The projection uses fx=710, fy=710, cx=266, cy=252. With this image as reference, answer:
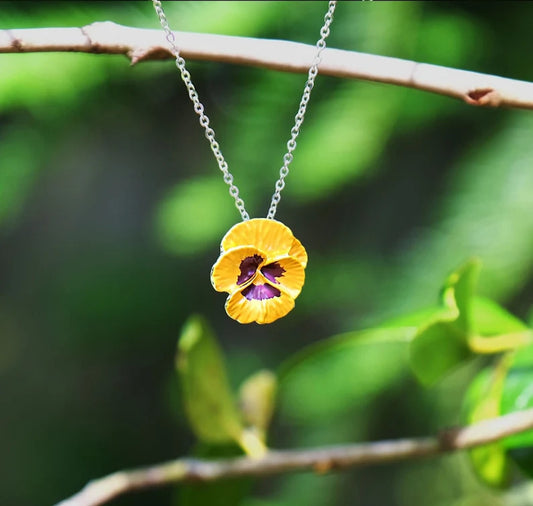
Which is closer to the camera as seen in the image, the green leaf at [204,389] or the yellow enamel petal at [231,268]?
the yellow enamel petal at [231,268]

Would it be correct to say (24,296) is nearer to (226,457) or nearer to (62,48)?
(226,457)

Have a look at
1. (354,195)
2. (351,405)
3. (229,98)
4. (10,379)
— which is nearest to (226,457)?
(351,405)

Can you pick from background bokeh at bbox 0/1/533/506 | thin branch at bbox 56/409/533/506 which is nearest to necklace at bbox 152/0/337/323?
thin branch at bbox 56/409/533/506

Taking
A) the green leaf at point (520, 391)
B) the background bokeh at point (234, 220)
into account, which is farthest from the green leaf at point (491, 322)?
the background bokeh at point (234, 220)

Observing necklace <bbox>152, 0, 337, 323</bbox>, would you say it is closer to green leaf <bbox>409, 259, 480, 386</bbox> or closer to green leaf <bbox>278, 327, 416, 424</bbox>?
green leaf <bbox>409, 259, 480, 386</bbox>

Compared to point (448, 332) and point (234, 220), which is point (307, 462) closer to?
point (448, 332)

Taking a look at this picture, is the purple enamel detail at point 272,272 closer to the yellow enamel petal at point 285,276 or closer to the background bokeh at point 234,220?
the yellow enamel petal at point 285,276

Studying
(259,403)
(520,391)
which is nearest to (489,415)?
(520,391)
